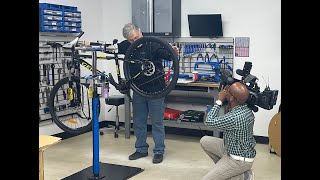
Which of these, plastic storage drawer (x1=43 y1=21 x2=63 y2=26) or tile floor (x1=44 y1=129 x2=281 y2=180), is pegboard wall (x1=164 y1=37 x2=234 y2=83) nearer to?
tile floor (x1=44 y1=129 x2=281 y2=180)

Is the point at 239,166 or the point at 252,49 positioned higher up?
the point at 252,49

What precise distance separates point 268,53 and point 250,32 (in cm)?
39

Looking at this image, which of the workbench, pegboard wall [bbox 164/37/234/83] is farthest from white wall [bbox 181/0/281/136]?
the workbench

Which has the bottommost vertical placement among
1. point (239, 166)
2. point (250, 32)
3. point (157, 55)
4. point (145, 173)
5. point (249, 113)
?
point (145, 173)

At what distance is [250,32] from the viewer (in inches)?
230

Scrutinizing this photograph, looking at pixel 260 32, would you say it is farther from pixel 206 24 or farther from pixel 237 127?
pixel 237 127

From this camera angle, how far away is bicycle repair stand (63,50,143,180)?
4.10 metres

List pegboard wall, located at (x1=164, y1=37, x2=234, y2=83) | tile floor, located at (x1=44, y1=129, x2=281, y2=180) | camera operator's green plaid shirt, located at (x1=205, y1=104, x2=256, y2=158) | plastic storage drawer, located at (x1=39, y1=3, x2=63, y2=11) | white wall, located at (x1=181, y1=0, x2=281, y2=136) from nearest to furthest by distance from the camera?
camera operator's green plaid shirt, located at (x1=205, y1=104, x2=256, y2=158) < tile floor, located at (x1=44, y1=129, x2=281, y2=180) < plastic storage drawer, located at (x1=39, y1=3, x2=63, y2=11) < white wall, located at (x1=181, y1=0, x2=281, y2=136) < pegboard wall, located at (x1=164, y1=37, x2=234, y2=83)

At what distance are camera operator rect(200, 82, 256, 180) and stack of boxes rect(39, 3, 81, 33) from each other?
305 cm

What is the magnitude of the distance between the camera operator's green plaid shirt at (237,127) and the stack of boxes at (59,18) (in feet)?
10.2

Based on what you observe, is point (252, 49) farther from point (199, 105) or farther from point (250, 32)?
point (199, 105)

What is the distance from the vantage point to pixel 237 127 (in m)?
3.31
